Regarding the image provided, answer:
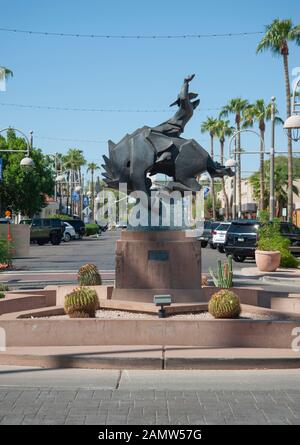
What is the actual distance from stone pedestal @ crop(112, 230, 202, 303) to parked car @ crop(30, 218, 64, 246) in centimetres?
3972

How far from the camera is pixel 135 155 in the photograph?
48.2 ft

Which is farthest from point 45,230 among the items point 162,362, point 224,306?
point 162,362

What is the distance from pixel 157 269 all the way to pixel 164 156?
2.39m

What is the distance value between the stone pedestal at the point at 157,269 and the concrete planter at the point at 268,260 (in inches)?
539

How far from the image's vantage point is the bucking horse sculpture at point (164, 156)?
14656 mm

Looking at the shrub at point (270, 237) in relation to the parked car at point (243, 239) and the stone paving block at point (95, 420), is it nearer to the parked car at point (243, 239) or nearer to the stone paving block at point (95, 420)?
the parked car at point (243, 239)

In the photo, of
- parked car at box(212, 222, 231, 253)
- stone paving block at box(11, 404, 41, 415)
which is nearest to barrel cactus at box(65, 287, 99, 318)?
stone paving block at box(11, 404, 41, 415)

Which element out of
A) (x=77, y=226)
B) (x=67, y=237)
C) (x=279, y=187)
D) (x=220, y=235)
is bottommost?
(x=220, y=235)

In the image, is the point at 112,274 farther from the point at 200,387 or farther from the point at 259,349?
the point at 200,387

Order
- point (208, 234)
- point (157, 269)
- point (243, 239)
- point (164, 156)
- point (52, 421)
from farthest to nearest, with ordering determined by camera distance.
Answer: point (208, 234) → point (243, 239) → point (164, 156) → point (157, 269) → point (52, 421)

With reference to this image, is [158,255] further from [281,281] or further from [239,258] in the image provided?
[239,258]

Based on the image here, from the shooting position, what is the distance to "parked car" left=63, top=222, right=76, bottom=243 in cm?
6116

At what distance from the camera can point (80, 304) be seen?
38.6ft

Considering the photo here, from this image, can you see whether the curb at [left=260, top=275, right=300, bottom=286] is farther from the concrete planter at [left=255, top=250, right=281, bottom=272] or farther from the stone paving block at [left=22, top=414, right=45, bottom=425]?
the stone paving block at [left=22, top=414, right=45, bottom=425]
